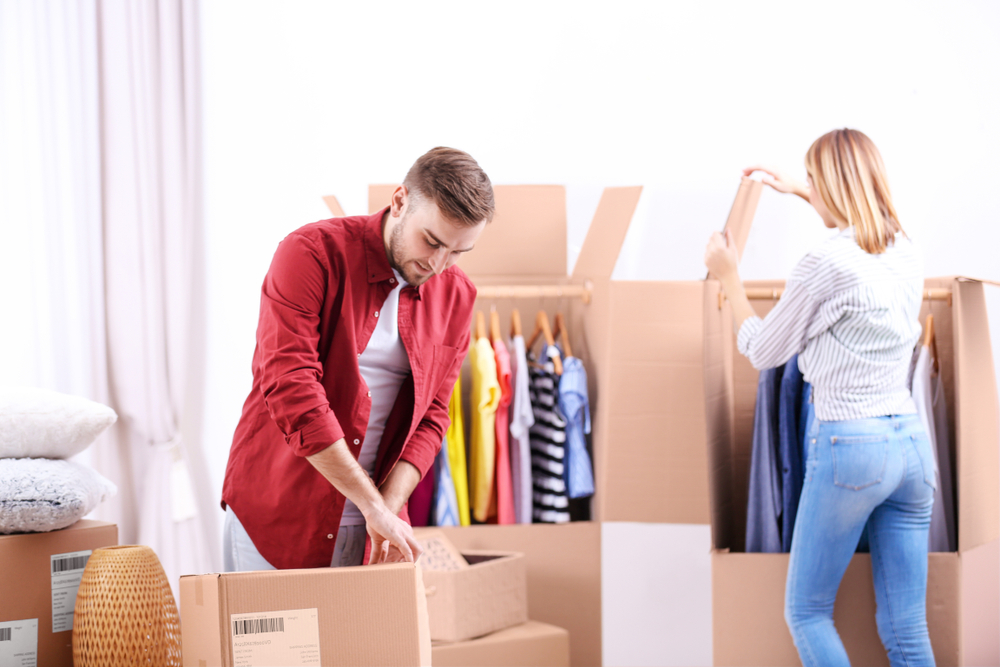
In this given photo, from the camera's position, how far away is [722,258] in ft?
5.86

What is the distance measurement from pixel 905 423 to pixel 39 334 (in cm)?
214

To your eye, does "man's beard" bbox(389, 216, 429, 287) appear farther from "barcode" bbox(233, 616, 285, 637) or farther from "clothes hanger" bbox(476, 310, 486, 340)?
"clothes hanger" bbox(476, 310, 486, 340)

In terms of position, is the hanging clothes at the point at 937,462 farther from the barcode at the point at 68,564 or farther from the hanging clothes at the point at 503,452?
the barcode at the point at 68,564

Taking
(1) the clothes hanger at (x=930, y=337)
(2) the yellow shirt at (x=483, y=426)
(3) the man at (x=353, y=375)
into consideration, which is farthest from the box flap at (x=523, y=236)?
(3) the man at (x=353, y=375)

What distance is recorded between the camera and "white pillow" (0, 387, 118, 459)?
43.0 inches

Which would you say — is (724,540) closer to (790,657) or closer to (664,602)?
(790,657)

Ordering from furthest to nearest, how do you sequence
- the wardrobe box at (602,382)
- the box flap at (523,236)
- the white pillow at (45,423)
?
the box flap at (523,236) → the wardrobe box at (602,382) → the white pillow at (45,423)

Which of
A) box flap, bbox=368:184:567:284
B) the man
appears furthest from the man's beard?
box flap, bbox=368:184:567:284

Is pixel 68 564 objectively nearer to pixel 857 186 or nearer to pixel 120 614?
pixel 120 614

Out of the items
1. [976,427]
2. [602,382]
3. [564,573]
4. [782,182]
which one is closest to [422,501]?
[564,573]

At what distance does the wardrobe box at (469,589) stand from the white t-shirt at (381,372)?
28.1 inches

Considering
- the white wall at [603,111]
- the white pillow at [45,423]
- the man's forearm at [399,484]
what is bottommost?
the man's forearm at [399,484]

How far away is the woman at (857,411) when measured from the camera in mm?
1512

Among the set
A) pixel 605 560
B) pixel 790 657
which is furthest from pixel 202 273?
pixel 790 657
